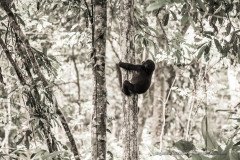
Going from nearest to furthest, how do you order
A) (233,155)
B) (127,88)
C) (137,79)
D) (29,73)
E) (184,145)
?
(233,155), (184,145), (127,88), (29,73), (137,79)

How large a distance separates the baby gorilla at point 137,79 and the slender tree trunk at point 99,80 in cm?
18

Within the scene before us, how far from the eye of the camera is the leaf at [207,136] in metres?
1.21

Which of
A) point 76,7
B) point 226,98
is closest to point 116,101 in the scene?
point 226,98

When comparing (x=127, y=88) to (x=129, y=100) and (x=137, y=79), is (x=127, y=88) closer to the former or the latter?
(x=129, y=100)

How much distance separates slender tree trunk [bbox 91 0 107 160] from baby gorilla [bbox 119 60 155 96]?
0.58ft

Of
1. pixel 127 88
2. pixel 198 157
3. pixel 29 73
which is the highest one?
pixel 29 73

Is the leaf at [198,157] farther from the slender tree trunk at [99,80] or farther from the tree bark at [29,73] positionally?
the tree bark at [29,73]

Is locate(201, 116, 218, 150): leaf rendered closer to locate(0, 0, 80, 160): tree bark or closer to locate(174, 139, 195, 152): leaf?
locate(174, 139, 195, 152): leaf

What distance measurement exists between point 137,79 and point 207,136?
2.15m

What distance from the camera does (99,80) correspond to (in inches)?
115

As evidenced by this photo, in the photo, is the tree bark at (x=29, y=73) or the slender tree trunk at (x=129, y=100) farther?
the tree bark at (x=29, y=73)

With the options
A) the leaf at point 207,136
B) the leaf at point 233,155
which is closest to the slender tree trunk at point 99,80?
the leaf at point 207,136

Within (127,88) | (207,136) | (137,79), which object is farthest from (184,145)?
(137,79)

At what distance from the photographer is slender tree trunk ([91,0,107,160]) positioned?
2906 millimetres
